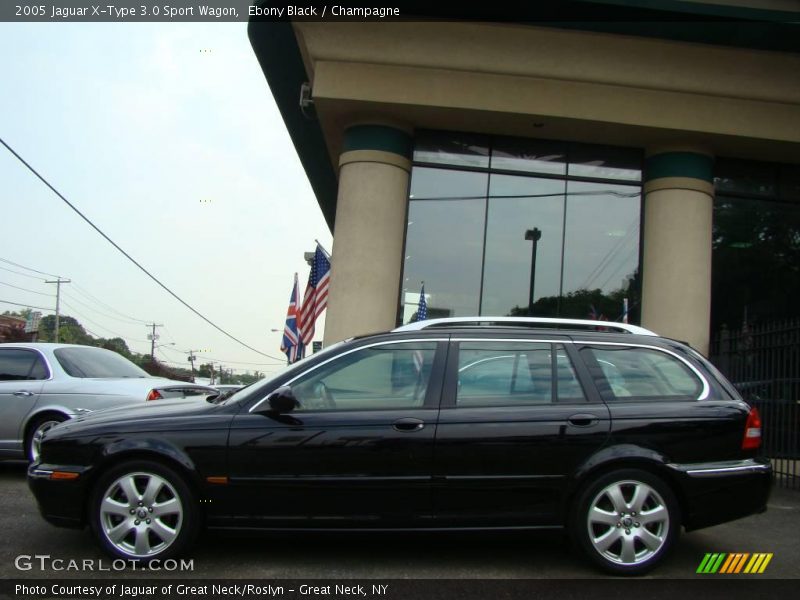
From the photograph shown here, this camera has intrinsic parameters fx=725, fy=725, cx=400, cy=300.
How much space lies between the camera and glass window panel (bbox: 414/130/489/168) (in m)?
12.3

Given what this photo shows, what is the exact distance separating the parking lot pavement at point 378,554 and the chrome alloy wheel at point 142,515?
169 mm

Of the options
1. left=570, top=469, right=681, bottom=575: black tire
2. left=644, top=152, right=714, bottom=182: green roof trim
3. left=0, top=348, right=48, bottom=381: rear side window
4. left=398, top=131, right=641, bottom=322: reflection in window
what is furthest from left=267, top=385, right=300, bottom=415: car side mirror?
left=644, top=152, right=714, bottom=182: green roof trim

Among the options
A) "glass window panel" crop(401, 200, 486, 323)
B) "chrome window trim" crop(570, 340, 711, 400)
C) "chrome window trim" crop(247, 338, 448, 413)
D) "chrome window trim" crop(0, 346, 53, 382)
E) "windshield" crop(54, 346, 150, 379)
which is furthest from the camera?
"glass window panel" crop(401, 200, 486, 323)

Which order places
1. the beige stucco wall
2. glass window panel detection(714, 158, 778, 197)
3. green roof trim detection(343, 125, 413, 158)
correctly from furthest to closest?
glass window panel detection(714, 158, 778, 197) → green roof trim detection(343, 125, 413, 158) → the beige stucco wall

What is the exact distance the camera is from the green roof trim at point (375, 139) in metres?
11.9

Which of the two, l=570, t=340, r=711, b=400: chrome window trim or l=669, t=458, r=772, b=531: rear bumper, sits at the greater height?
l=570, t=340, r=711, b=400: chrome window trim

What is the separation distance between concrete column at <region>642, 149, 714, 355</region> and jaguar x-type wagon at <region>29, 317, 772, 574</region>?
7166 millimetres

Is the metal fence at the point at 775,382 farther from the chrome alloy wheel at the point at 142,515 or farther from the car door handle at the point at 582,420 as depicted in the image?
the chrome alloy wheel at the point at 142,515

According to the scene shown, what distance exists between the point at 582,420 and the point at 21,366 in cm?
626

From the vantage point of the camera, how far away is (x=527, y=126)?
1187cm

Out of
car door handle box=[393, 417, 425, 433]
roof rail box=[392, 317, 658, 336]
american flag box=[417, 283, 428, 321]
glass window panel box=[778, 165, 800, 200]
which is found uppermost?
glass window panel box=[778, 165, 800, 200]

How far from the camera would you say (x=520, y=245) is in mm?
12281

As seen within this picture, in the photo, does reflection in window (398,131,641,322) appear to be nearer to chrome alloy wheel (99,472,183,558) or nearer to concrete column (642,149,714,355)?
concrete column (642,149,714,355)

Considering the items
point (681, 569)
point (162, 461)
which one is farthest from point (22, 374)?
point (681, 569)
